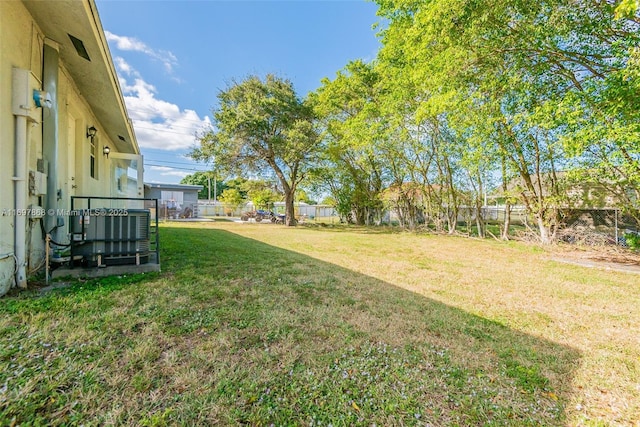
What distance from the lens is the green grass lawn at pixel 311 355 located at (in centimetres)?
142

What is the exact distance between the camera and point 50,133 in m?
3.41

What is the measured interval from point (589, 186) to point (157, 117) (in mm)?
35745

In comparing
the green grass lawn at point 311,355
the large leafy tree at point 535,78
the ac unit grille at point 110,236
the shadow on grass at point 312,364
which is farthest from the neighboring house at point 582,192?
the ac unit grille at point 110,236

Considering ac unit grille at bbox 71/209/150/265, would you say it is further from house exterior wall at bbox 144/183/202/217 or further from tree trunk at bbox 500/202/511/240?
house exterior wall at bbox 144/183/202/217

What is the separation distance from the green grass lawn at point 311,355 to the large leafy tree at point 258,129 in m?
11.3

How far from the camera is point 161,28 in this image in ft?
26.3

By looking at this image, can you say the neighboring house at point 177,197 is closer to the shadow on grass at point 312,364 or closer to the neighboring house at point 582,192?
the shadow on grass at point 312,364

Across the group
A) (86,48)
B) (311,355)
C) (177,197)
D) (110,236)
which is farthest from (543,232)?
(177,197)

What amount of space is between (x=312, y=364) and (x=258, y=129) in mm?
13605

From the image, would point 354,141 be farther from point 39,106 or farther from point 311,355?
point 311,355

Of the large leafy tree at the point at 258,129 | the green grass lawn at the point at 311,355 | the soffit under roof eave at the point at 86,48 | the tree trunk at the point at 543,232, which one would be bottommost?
the green grass lawn at the point at 311,355

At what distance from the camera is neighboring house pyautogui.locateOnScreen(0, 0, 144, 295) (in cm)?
266

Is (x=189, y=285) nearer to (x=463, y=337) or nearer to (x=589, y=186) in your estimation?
(x=463, y=337)

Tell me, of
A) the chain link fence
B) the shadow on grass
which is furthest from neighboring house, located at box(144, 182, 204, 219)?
the chain link fence
